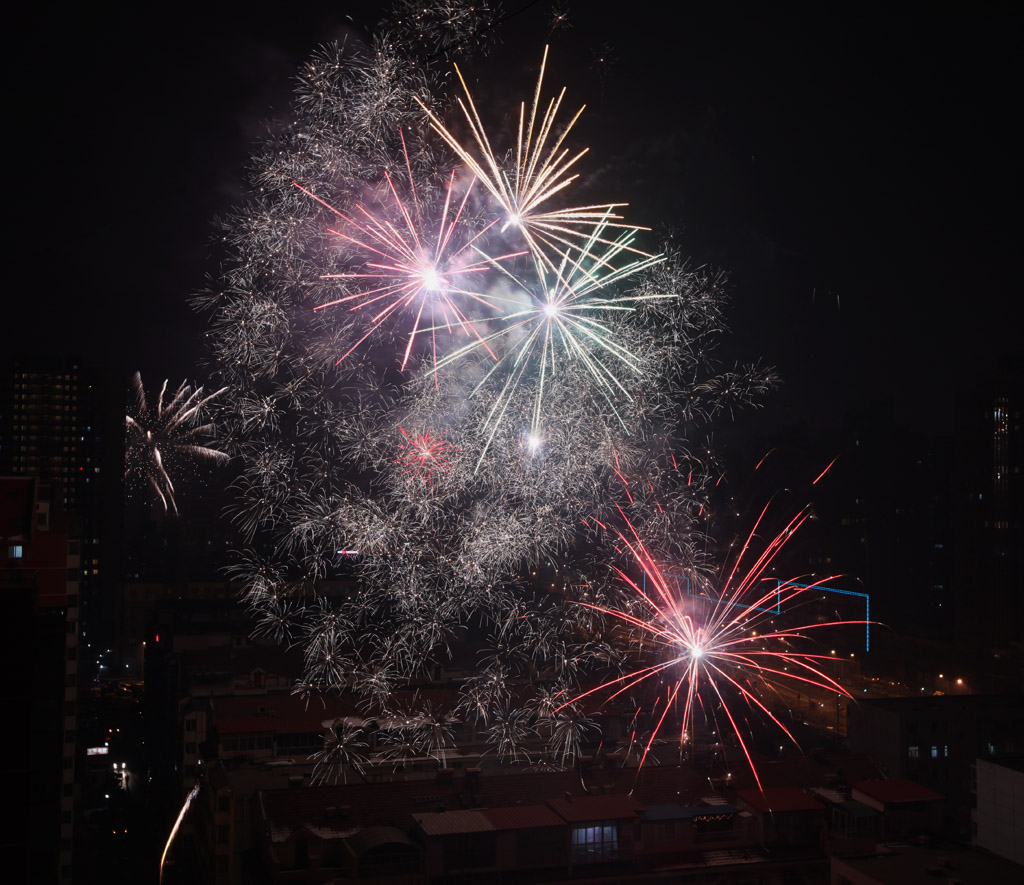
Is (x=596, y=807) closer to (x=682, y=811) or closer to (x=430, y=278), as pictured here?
(x=682, y=811)

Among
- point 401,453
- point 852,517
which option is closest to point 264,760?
point 401,453

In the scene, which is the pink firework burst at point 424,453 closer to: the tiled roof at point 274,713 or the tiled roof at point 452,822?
the tiled roof at point 452,822

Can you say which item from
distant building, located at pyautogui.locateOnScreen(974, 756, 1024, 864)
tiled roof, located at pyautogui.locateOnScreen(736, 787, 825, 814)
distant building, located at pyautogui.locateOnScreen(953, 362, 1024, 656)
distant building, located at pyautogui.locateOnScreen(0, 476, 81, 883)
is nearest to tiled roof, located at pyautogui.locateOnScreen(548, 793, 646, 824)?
tiled roof, located at pyautogui.locateOnScreen(736, 787, 825, 814)

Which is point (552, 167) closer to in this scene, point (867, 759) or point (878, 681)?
point (867, 759)

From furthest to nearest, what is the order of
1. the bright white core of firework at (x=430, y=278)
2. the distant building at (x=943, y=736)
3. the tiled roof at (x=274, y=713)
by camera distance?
1. the distant building at (x=943, y=736)
2. the tiled roof at (x=274, y=713)
3. the bright white core of firework at (x=430, y=278)

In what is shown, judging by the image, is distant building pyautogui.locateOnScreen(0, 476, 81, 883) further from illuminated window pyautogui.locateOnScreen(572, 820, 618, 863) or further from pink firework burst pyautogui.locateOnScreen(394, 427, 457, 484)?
illuminated window pyautogui.locateOnScreen(572, 820, 618, 863)

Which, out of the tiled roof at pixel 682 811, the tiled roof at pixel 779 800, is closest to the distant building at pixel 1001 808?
the tiled roof at pixel 779 800
